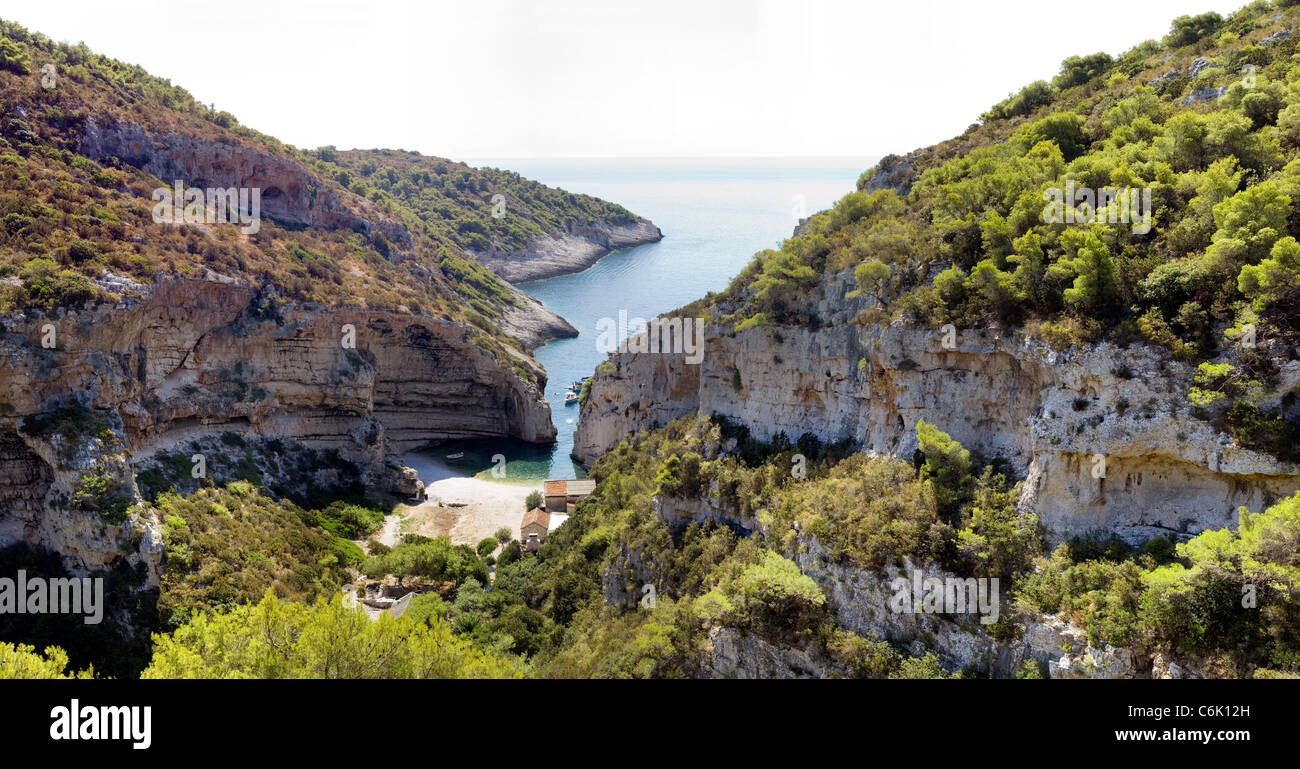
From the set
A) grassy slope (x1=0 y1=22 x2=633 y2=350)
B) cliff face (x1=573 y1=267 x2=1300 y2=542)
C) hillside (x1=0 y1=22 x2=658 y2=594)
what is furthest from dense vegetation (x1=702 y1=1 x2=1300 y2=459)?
grassy slope (x1=0 y1=22 x2=633 y2=350)

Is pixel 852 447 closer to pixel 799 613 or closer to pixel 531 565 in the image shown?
pixel 799 613

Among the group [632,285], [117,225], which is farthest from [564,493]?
[632,285]

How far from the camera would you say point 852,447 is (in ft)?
79.3

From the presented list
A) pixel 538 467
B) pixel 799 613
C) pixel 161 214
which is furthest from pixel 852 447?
pixel 161 214

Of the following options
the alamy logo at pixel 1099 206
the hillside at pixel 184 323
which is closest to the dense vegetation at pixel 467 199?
the hillside at pixel 184 323

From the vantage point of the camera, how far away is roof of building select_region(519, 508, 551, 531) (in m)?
40.5

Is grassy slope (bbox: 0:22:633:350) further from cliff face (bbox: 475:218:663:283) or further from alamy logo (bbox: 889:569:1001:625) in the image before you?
alamy logo (bbox: 889:569:1001:625)

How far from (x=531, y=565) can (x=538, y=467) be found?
71.5 feet

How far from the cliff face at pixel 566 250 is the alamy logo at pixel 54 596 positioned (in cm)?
9331

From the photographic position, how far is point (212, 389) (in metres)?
39.3

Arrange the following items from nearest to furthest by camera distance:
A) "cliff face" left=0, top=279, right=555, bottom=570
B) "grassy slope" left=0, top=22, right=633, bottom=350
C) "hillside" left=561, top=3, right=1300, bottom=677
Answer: "hillside" left=561, top=3, right=1300, bottom=677 → "cliff face" left=0, top=279, right=555, bottom=570 → "grassy slope" left=0, top=22, right=633, bottom=350

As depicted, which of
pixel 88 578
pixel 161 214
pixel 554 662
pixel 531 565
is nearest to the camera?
pixel 554 662
